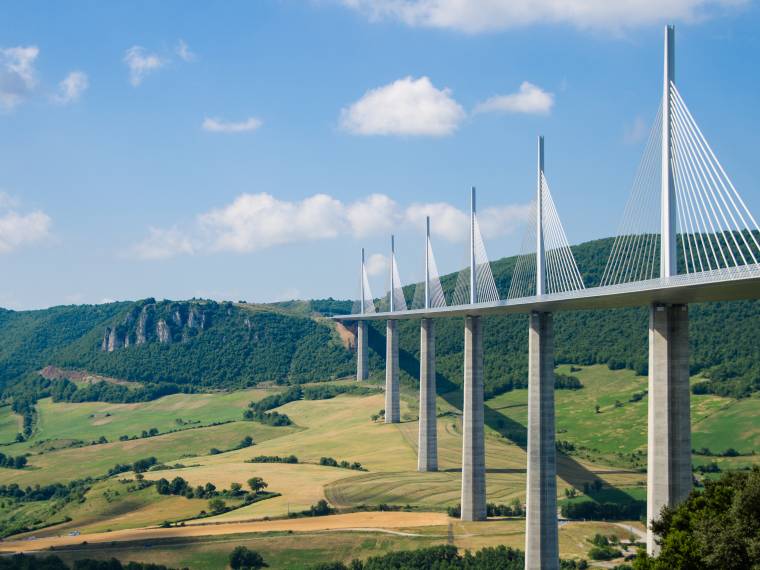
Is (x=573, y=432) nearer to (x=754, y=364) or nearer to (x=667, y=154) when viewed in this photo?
(x=754, y=364)

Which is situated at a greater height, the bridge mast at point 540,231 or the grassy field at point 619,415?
the bridge mast at point 540,231

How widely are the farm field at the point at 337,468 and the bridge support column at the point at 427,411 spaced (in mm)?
1729

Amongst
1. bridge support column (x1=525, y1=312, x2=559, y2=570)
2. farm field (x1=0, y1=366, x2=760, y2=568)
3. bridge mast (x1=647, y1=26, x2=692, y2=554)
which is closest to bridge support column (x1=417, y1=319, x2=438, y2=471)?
farm field (x1=0, y1=366, x2=760, y2=568)

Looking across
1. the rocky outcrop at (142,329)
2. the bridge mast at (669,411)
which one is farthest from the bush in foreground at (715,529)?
the rocky outcrop at (142,329)

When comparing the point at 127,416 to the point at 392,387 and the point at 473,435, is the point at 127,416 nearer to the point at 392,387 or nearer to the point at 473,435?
the point at 392,387

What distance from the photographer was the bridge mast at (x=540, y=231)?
5853 cm

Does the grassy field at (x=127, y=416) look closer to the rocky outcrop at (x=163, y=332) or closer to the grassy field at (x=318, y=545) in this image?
the rocky outcrop at (x=163, y=332)

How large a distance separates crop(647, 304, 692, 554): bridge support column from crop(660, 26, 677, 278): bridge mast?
427 cm

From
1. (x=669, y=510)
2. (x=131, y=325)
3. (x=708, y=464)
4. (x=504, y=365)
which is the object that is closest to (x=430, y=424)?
(x=708, y=464)

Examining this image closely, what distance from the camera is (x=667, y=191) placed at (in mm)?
A: 38844

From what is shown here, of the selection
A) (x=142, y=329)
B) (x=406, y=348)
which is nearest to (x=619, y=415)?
(x=406, y=348)

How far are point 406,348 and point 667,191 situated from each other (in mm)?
124476

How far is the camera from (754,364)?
4461 inches

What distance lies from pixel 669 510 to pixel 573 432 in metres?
68.6
